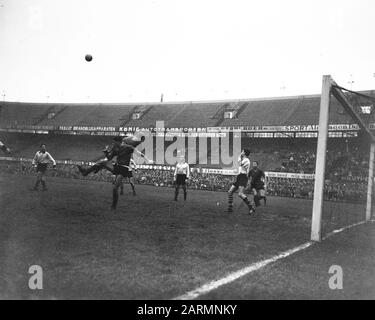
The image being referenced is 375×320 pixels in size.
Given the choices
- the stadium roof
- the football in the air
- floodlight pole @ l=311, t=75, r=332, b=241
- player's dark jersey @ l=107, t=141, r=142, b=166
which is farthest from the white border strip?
the stadium roof

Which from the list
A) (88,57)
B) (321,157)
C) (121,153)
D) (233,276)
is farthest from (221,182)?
(233,276)

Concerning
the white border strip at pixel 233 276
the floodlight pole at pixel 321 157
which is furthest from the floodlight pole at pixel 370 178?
the white border strip at pixel 233 276

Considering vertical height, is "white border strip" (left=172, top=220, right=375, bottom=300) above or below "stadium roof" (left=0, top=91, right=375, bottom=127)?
below

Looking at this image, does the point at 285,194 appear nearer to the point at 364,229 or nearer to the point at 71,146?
the point at 364,229

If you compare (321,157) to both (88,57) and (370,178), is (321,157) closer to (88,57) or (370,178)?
(370,178)

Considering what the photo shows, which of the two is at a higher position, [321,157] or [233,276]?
[321,157]

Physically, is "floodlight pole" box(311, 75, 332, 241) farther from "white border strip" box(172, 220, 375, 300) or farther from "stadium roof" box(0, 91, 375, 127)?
"stadium roof" box(0, 91, 375, 127)

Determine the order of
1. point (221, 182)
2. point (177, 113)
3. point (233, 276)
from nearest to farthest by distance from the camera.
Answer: point (233, 276)
point (221, 182)
point (177, 113)

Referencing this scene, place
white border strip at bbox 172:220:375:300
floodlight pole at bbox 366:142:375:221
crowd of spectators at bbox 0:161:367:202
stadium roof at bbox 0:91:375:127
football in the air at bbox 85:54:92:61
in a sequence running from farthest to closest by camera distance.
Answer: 1. stadium roof at bbox 0:91:375:127
2. crowd of spectators at bbox 0:161:367:202
3. football in the air at bbox 85:54:92:61
4. floodlight pole at bbox 366:142:375:221
5. white border strip at bbox 172:220:375:300

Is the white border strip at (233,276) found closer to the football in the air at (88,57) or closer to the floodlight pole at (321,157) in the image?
the floodlight pole at (321,157)

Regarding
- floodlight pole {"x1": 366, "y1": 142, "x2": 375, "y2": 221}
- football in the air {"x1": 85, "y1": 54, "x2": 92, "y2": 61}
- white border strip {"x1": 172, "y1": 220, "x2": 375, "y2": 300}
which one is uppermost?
football in the air {"x1": 85, "y1": 54, "x2": 92, "y2": 61}

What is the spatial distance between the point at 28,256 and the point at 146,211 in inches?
228

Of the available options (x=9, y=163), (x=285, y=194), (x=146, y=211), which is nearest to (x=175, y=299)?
(x=146, y=211)
